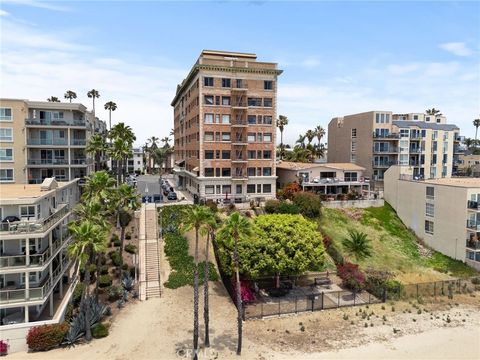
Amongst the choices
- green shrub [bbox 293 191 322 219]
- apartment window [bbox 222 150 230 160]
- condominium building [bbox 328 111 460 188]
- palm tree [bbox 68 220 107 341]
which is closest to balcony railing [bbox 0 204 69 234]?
palm tree [bbox 68 220 107 341]

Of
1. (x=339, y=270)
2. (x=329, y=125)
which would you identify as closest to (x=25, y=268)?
(x=339, y=270)

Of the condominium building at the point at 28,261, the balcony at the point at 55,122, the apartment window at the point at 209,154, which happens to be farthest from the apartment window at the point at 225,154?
the condominium building at the point at 28,261

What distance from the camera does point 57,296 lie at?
37562 mm

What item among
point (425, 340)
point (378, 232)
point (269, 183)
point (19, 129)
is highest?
point (19, 129)

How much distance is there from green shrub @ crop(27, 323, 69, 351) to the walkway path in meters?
9.89

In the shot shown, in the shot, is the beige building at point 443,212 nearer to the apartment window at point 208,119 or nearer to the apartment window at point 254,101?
the apartment window at point 254,101

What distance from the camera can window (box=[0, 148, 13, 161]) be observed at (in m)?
57.2

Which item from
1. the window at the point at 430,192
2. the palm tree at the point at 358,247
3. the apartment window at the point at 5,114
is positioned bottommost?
the palm tree at the point at 358,247

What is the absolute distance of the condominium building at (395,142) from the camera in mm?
78250

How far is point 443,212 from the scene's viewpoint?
5616 cm

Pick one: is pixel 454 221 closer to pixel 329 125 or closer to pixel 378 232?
pixel 378 232

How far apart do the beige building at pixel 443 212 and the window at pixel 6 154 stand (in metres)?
66.3

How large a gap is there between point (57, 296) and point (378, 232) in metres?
47.4

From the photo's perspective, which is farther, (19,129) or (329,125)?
(329,125)
